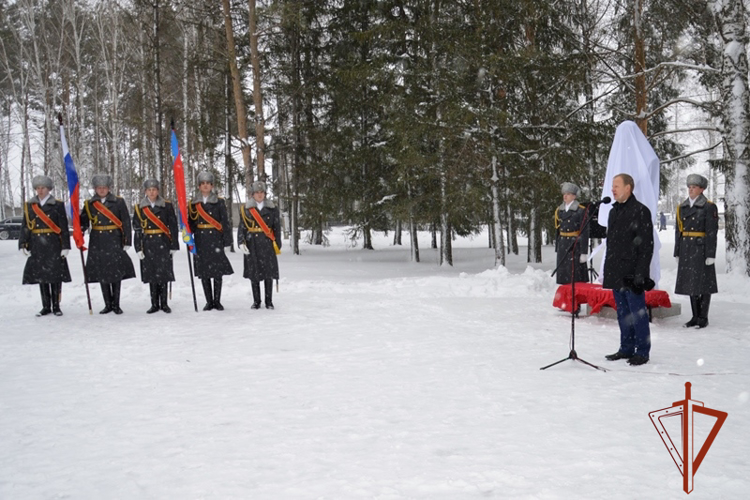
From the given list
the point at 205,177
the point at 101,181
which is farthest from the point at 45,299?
the point at 205,177

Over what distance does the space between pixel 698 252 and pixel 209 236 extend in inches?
286

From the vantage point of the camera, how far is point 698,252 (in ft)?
26.0

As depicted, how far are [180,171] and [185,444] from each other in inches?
251

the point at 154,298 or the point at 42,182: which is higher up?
the point at 42,182

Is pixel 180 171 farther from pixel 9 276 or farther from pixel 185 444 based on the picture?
pixel 9 276

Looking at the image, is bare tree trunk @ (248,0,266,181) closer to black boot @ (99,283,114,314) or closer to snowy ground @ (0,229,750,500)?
black boot @ (99,283,114,314)

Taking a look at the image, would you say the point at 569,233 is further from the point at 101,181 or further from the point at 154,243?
the point at 101,181

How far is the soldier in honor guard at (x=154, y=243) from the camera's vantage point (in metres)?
9.23

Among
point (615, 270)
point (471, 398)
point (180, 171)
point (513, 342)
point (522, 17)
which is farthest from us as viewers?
point (522, 17)

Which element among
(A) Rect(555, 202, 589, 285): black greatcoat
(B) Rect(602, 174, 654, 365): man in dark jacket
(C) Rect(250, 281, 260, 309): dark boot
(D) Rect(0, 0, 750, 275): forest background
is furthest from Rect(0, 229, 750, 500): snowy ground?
(D) Rect(0, 0, 750, 275): forest background

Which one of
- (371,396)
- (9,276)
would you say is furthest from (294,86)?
(371,396)

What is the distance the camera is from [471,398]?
4699 millimetres

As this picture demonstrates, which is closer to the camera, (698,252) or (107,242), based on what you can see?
(698,252)

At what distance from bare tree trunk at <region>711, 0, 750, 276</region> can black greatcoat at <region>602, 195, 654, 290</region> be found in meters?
7.63
